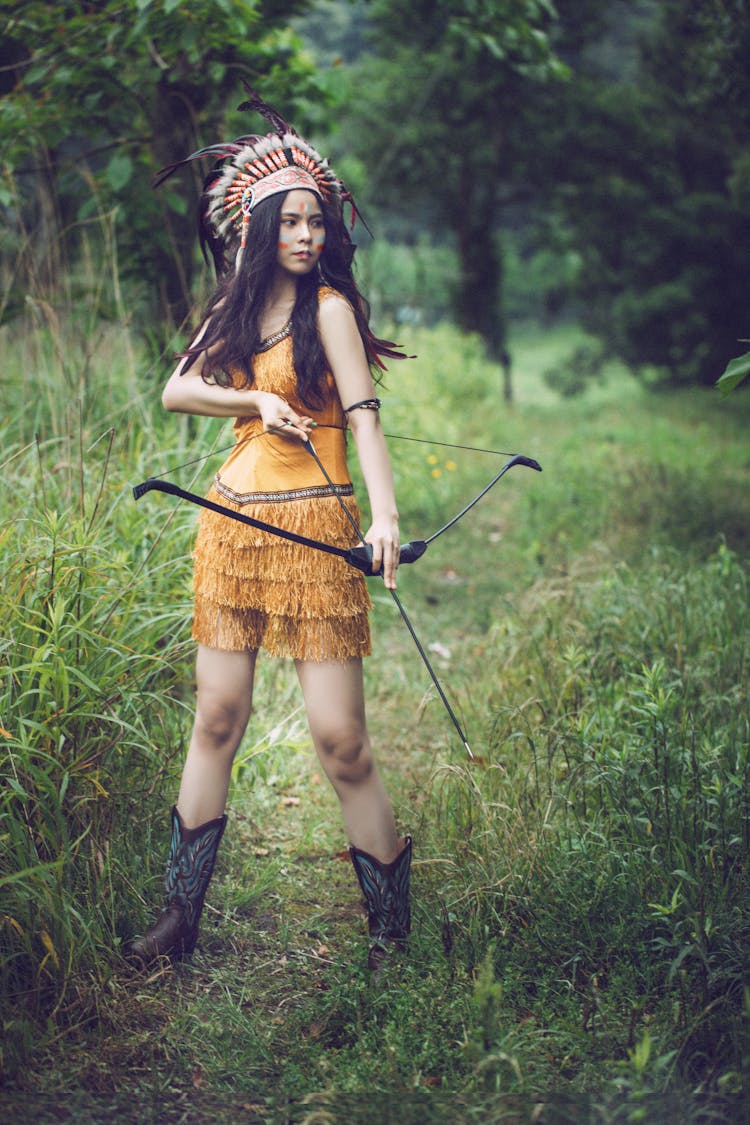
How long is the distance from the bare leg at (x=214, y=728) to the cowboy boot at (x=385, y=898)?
39cm

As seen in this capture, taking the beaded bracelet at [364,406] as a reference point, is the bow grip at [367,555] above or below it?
below

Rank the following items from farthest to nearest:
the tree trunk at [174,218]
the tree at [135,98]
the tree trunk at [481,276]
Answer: the tree trunk at [481,276] → the tree trunk at [174,218] → the tree at [135,98]

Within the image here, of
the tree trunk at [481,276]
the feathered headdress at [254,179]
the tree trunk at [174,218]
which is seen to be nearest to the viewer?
the feathered headdress at [254,179]

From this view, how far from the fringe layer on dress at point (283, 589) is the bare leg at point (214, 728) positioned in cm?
5

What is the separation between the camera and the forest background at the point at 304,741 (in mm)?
2096

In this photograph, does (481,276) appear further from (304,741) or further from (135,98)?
(304,741)

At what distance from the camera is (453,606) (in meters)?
5.29

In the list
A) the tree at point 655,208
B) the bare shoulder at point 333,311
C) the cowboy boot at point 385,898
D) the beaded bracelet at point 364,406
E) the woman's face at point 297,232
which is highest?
the tree at point 655,208

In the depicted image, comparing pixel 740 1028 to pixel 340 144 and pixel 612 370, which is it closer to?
pixel 340 144

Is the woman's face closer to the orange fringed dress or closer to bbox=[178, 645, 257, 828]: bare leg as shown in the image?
the orange fringed dress

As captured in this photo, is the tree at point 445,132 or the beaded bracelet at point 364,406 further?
the tree at point 445,132

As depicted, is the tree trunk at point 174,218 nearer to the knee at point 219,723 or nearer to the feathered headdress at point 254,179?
the feathered headdress at point 254,179

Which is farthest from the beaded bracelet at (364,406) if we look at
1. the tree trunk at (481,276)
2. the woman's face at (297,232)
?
the tree trunk at (481,276)

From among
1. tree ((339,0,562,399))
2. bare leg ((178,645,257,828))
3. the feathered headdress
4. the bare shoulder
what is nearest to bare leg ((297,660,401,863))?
bare leg ((178,645,257,828))
